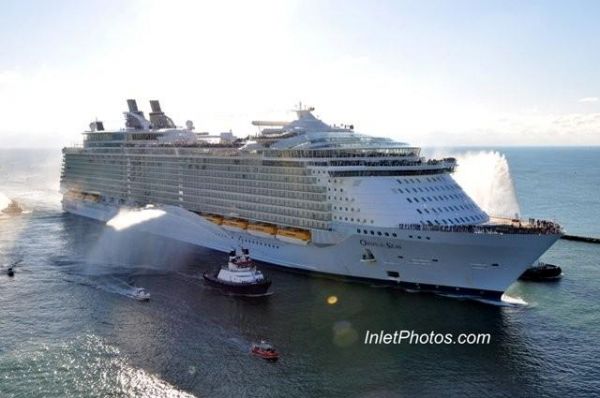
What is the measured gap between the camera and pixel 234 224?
48656mm

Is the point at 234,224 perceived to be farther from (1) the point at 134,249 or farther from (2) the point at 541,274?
(2) the point at 541,274

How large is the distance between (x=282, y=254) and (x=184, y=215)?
14.6 metres

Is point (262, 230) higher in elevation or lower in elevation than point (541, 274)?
higher

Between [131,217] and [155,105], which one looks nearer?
[131,217]

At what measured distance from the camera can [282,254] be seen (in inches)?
1737

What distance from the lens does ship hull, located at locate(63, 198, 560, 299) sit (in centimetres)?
3509

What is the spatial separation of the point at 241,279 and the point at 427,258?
12.8 m

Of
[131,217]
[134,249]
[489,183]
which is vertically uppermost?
[489,183]

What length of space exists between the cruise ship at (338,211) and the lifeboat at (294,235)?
9 cm

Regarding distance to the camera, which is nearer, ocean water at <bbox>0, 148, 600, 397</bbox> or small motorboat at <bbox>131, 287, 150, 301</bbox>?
ocean water at <bbox>0, 148, 600, 397</bbox>

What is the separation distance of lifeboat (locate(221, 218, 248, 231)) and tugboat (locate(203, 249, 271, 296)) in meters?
6.69

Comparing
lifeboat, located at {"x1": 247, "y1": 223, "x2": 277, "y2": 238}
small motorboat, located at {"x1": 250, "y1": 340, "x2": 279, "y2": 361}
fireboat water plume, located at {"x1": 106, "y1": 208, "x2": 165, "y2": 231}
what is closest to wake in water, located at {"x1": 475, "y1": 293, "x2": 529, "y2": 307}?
small motorboat, located at {"x1": 250, "y1": 340, "x2": 279, "y2": 361}

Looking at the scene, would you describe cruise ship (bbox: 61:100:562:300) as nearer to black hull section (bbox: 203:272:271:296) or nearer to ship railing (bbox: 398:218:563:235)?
ship railing (bbox: 398:218:563:235)

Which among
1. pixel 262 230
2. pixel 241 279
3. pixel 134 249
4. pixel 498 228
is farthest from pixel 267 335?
pixel 134 249
